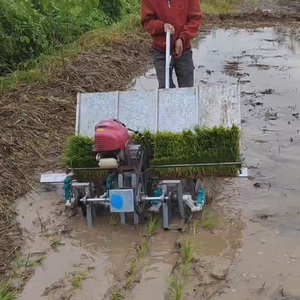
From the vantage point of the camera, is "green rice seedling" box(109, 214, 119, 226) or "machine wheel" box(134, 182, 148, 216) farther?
"green rice seedling" box(109, 214, 119, 226)

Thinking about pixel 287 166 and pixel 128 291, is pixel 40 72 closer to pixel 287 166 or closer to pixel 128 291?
pixel 287 166

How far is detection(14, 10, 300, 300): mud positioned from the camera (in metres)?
3.33

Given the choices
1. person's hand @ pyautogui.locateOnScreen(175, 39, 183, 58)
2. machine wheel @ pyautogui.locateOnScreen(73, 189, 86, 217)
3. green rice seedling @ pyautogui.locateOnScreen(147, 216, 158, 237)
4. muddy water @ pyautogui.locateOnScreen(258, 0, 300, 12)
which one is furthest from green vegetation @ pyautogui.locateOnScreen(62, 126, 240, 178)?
muddy water @ pyautogui.locateOnScreen(258, 0, 300, 12)

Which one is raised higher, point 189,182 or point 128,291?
point 189,182

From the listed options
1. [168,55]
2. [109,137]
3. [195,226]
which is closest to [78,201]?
[109,137]

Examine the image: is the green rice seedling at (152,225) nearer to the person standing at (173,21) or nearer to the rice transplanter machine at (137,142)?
the rice transplanter machine at (137,142)

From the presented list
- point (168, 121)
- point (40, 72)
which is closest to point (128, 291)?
point (168, 121)

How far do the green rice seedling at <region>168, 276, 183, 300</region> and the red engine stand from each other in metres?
0.99

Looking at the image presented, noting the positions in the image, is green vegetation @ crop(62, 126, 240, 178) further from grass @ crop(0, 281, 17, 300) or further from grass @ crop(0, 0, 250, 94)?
grass @ crop(0, 0, 250, 94)

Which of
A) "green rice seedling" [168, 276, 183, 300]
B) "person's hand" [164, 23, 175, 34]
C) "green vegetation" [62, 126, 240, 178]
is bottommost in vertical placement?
"green rice seedling" [168, 276, 183, 300]

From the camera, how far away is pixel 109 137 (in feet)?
12.3

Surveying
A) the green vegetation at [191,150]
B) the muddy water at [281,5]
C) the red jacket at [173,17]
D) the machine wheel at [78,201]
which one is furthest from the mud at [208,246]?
the muddy water at [281,5]

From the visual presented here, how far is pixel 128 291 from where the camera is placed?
10.8 ft

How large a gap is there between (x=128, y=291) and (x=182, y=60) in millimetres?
2718
